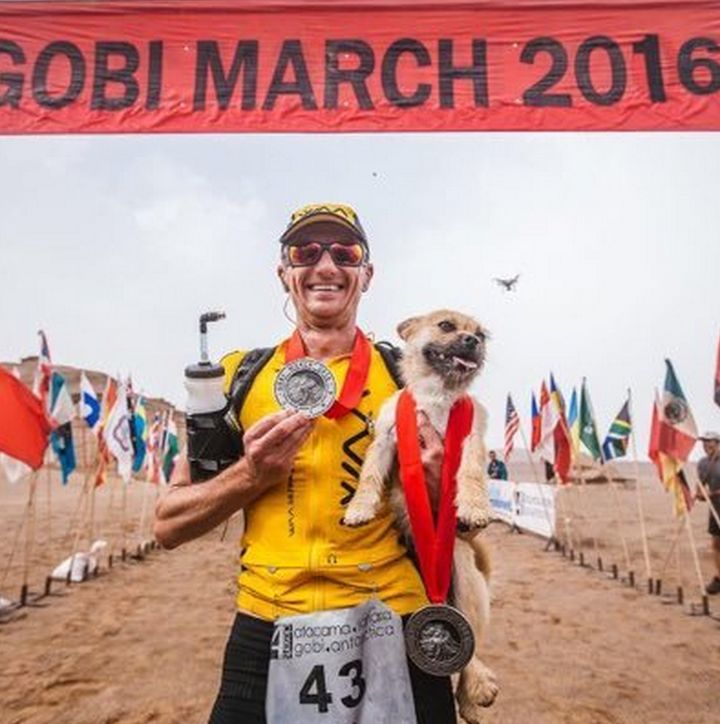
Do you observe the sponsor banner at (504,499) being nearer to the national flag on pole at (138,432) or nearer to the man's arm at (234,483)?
the national flag on pole at (138,432)

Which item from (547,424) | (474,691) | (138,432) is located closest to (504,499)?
(547,424)

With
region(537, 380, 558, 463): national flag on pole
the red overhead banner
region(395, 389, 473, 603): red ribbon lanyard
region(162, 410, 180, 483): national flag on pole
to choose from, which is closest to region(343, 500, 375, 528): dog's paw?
region(395, 389, 473, 603): red ribbon lanyard

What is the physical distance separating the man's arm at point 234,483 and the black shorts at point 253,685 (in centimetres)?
36

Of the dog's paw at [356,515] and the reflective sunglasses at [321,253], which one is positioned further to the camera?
the reflective sunglasses at [321,253]

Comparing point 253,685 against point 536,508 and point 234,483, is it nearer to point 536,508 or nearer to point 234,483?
point 234,483

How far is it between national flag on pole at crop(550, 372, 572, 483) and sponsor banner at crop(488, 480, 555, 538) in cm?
218

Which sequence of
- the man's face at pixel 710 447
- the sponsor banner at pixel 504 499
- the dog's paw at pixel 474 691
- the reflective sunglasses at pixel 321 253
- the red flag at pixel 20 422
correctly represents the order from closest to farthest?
the reflective sunglasses at pixel 321 253 → the dog's paw at pixel 474 691 → the red flag at pixel 20 422 → the man's face at pixel 710 447 → the sponsor banner at pixel 504 499

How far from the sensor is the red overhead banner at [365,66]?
3.84 metres

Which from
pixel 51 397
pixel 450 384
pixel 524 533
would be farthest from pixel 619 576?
pixel 450 384

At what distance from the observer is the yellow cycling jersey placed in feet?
7.43

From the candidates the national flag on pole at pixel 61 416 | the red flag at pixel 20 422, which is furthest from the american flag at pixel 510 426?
the red flag at pixel 20 422

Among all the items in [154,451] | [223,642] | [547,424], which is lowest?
[223,642]

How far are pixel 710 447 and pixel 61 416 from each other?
39.7 ft

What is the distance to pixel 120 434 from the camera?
16781 mm
